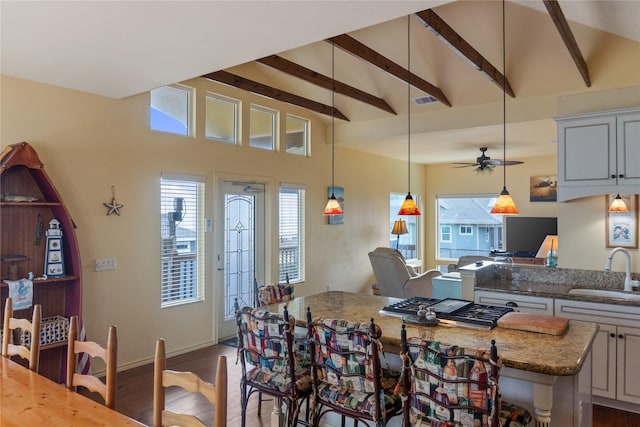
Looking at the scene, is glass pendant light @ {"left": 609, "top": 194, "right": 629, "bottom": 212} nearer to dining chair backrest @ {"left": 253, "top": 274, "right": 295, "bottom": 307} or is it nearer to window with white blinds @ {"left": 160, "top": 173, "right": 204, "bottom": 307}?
dining chair backrest @ {"left": 253, "top": 274, "right": 295, "bottom": 307}

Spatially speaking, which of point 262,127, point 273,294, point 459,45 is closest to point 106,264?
point 273,294

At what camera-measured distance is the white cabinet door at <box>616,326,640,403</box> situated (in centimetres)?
320

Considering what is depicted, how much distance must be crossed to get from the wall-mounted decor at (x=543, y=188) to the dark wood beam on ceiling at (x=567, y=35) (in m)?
4.16

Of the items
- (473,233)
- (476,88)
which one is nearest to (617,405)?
(476,88)

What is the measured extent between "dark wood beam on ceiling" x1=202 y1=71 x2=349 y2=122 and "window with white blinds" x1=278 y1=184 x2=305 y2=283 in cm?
118

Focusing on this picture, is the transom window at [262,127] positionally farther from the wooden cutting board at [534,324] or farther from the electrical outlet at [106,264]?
the wooden cutting board at [534,324]

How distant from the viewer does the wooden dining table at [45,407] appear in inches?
64.3

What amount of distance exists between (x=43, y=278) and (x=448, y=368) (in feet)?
10.9

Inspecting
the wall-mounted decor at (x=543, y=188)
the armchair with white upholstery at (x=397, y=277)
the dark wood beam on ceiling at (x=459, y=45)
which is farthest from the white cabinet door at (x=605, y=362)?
the wall-mounted decor at (x=543, y=188)

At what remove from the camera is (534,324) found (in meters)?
2.40

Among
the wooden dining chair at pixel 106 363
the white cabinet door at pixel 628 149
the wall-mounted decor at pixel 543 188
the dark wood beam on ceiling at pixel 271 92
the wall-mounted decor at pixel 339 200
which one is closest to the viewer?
the wooden dining chair at pixel 106 363

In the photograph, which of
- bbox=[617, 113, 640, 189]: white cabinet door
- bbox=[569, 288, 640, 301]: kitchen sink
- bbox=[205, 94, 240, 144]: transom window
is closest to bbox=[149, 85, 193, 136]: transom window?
bbox=[205, 94, 240, 144]: transom window

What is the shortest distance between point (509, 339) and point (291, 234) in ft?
14.5

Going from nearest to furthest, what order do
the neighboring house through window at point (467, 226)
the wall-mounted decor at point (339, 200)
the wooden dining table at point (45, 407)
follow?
1. the wooden dining table at point (45, 407)
2. the wall-mounted decor at point (339, 200)
3. the neighboring house through window at point (467, 226)
